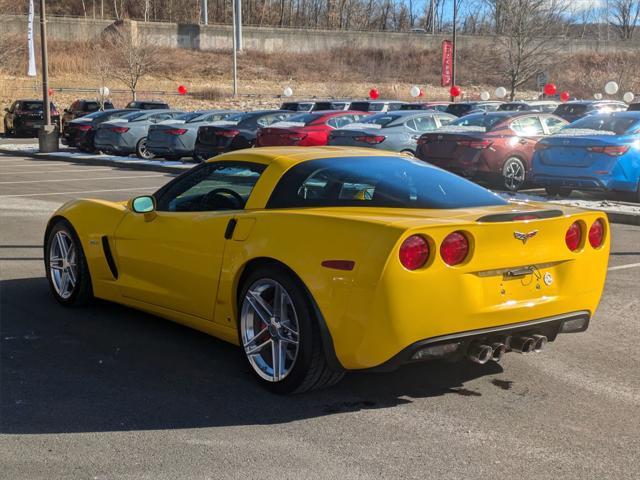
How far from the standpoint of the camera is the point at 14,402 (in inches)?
196

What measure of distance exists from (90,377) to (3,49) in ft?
187

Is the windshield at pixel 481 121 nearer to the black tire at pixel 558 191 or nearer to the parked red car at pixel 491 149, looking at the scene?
the parked red car at pixel 491 149

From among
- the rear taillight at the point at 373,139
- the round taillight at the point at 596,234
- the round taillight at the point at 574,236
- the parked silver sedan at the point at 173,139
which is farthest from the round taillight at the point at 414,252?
the parked silver sedan at the point at 173,139

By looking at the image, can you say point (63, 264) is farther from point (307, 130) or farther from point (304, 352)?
point (307, 130)

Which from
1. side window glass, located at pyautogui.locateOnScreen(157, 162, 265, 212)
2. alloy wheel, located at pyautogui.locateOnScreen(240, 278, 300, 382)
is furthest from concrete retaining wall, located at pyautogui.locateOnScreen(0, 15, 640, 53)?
alloy wheel, located at pyautogui.locateOnScreen(240, 278, 300, 382)

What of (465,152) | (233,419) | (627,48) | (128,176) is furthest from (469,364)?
(627,48)

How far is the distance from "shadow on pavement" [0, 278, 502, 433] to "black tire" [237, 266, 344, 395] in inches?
3.6

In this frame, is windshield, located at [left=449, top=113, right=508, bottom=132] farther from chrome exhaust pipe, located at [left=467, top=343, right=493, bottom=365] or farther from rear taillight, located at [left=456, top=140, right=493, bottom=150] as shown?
chrome exhaust pipe, located at [left=467, top=343, right=493, bottom=365]

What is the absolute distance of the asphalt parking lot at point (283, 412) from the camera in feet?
13.6

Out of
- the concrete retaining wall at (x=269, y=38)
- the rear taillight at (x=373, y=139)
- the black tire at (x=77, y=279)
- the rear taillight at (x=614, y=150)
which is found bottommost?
the black tire at (x=77, y=279)

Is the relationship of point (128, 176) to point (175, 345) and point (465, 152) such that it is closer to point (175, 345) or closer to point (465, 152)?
point (465, 152)

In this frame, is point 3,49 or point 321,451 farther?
point 3,49

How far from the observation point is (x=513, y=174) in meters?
16.3

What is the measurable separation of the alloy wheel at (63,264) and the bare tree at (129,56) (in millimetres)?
46380
